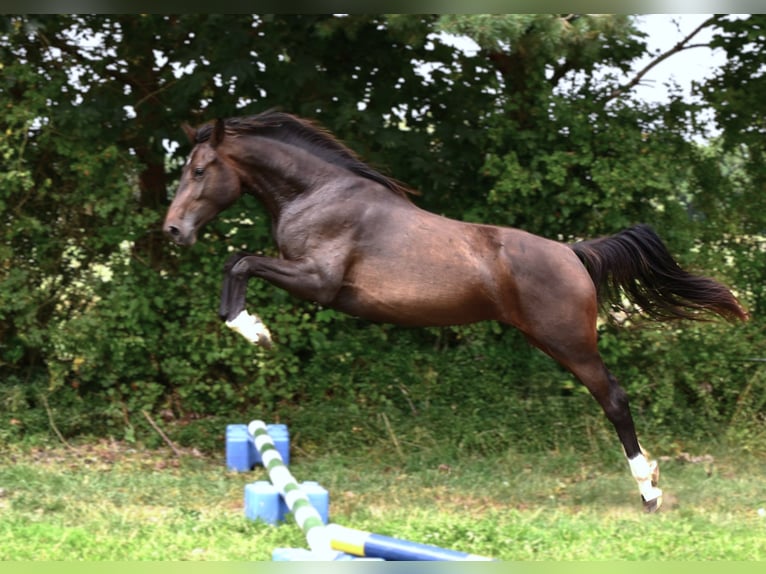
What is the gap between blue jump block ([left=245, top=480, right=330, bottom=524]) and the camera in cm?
514

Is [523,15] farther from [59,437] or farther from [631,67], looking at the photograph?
[59,437]

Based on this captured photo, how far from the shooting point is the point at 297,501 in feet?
15.6

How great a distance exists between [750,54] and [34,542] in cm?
690

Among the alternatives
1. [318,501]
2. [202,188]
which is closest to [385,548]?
[318,501]

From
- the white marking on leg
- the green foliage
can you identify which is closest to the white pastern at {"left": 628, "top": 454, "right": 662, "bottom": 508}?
the white marking on leg

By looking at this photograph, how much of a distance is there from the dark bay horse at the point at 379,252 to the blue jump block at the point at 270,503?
3.65 feet

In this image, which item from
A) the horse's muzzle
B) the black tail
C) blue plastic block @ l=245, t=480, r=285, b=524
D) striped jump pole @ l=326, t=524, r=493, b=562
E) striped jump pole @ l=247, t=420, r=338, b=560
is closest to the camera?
striped jump pole @ l=326, t=524, r=493, b=562

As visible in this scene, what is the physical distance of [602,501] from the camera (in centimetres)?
609

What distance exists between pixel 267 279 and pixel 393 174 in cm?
264

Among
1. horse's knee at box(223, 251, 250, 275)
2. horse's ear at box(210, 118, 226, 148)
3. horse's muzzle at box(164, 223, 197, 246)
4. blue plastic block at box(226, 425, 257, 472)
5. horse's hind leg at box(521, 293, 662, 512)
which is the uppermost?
horse's ear at box(210, 118, 226, 148)

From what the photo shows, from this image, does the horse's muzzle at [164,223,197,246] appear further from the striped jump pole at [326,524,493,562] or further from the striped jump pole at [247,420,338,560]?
the striped jump pole at [326,524,493,562]

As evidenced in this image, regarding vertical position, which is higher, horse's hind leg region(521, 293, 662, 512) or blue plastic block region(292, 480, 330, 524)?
horse's hind leg region(521, 293, 662, 512)

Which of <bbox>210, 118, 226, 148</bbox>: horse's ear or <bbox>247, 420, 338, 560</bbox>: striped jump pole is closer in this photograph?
<bbox>247, 420, 338, 560</bbox>: striped jump pole

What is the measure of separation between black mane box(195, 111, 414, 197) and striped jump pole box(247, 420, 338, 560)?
1.85 meters
